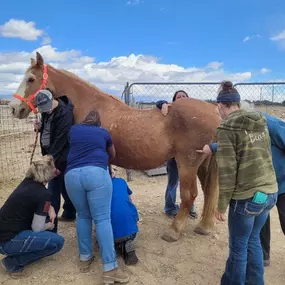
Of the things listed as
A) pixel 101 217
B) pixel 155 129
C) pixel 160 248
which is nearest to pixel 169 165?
pixel 155 129

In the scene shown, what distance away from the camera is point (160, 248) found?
12.6 ft

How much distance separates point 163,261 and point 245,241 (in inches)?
54.3

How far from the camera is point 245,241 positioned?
2.41 meters

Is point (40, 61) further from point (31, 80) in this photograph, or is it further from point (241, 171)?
point (241, 171)

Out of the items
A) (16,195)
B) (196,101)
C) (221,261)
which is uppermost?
(196,101)

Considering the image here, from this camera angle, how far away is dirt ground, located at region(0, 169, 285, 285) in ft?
10.4

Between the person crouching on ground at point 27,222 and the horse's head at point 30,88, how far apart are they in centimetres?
115

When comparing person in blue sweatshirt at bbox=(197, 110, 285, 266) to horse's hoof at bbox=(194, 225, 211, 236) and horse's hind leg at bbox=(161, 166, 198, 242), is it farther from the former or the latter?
horse's hoof at bbox=(194, 225, 211, 236)

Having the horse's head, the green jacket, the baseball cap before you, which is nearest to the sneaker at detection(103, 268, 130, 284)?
the green jacket

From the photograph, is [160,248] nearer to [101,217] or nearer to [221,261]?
[221,261]

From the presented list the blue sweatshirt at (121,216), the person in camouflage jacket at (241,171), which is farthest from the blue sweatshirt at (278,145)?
the blue sweatshirt at (121,216)

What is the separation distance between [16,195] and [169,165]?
2.47 m

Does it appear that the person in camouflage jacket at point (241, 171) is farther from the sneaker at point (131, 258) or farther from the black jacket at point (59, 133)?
the black jacket at point (59, 133)

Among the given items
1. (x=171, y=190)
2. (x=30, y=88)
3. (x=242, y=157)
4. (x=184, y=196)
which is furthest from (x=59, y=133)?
(x=242, y=157)
